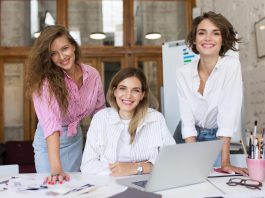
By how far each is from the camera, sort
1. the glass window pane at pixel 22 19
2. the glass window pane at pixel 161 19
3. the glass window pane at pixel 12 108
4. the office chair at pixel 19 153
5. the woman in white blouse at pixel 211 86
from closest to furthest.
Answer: the woman in white blouse at pixel 211 86
the office chair at pixel 19 153
the glass window pane at pixel 12 108
the glass window pane at pixel 22 19
the glass window pane at pixel 161 19

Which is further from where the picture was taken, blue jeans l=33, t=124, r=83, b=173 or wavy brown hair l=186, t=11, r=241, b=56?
blue jeans l=33, t=124, r=83, b=173

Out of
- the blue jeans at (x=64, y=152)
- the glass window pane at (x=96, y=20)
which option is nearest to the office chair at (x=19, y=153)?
the glass window pane at (x=96, y=20)

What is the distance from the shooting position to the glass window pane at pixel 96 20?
14.6ft

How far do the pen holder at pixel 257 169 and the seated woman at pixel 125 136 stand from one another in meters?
0.37

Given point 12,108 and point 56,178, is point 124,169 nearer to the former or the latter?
point 56,178

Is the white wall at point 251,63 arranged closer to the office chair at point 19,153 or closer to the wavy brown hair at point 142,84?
the wavy brown hair at point 142,84

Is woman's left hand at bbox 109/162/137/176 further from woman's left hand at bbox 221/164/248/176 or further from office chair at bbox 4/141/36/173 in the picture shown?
office chair at bbox 4/141/36/173

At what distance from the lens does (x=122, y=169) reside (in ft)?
4.00

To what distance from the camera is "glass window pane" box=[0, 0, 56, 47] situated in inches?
173

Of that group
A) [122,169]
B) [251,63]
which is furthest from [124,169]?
[251,63]

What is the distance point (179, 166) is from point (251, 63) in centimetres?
217

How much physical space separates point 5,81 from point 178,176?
3811 mm

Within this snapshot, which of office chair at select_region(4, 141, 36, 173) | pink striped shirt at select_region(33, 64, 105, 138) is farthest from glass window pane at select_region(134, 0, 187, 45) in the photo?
pink striped shirt at select_region(33, 64, 105, 138)

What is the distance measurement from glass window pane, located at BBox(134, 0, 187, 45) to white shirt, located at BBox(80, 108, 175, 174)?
3.15 m
